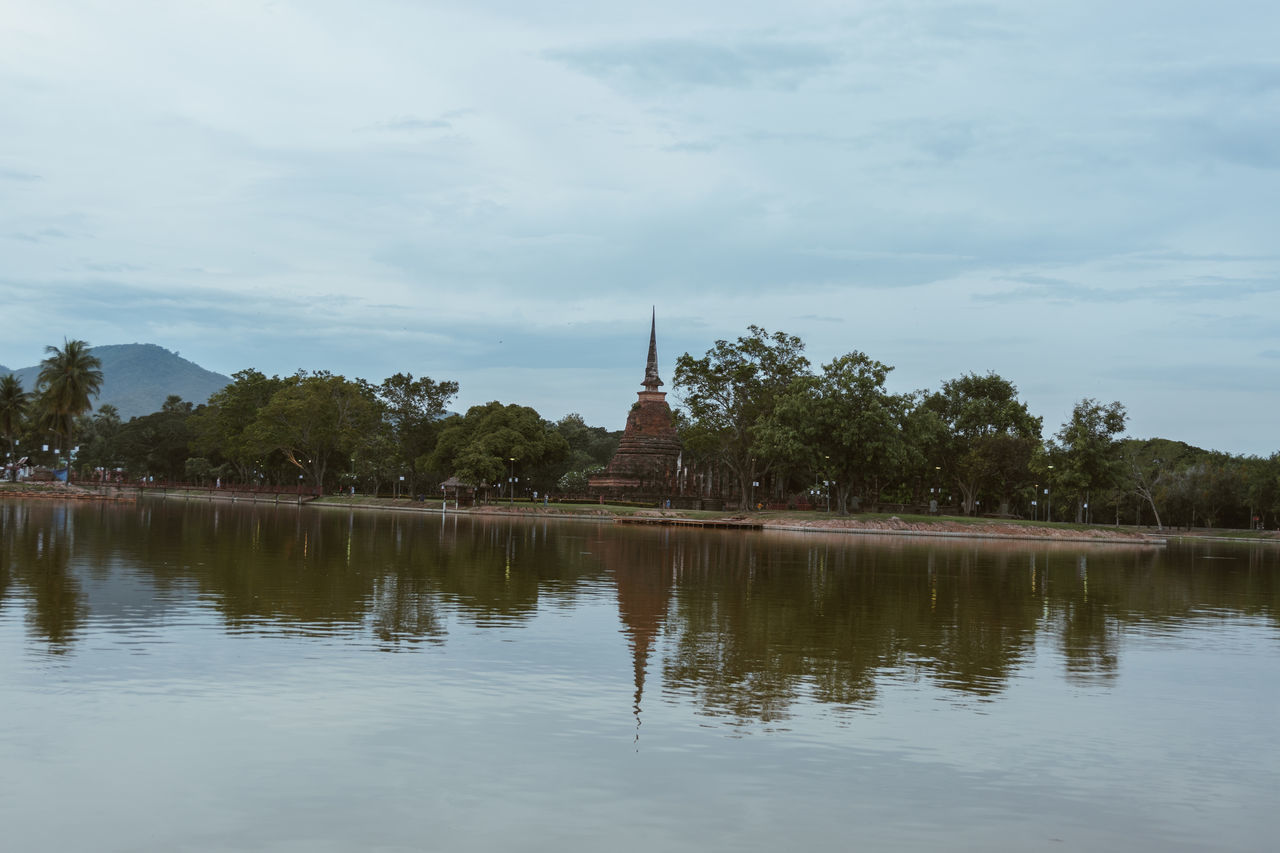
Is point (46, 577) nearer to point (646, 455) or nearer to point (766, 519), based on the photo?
point (766, 519)

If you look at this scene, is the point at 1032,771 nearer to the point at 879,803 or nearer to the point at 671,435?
the point at 879,803

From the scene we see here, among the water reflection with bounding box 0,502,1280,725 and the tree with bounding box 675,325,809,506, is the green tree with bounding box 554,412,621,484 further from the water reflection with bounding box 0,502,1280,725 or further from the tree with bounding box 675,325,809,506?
the water reflection with bounding box 0,502,1280,725

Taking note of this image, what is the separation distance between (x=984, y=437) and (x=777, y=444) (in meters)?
26.4

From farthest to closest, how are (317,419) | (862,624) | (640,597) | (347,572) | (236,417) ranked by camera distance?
(236,417) < (317,419) < (347,572) < (640,597) < (862,624)

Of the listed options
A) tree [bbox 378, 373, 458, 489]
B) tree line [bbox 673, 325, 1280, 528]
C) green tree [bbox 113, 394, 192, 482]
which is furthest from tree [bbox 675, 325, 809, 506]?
green tree [bbox 113, 394, 192, 482]

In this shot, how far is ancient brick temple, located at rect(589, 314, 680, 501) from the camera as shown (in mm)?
101438

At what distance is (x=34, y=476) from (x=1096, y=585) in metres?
99.9

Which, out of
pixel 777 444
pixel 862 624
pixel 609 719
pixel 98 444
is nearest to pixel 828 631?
pixel 862 624

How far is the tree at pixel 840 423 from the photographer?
251ft

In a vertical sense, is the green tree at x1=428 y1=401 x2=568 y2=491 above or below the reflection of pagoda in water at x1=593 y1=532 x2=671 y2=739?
above

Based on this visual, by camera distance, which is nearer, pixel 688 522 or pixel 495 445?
pixel 688 522

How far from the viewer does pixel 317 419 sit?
339 feet

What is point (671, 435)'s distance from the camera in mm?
110312

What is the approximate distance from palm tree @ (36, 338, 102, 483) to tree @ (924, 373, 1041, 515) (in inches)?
2951
